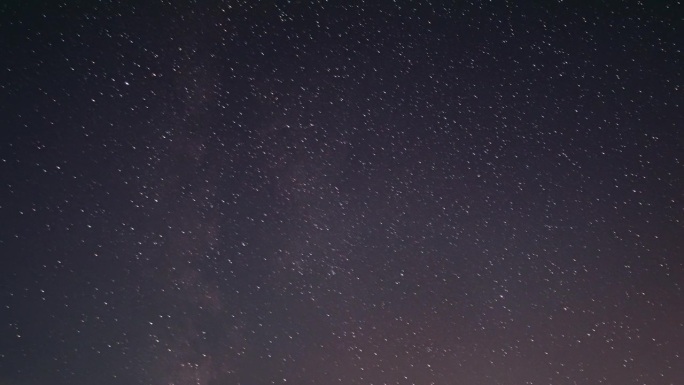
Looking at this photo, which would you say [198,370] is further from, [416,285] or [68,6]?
[68,6]

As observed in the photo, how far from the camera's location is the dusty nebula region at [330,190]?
67 cm

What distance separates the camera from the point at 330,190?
2.51ft

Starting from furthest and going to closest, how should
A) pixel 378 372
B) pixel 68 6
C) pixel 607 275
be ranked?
pixel 378 372, pixel 607 275, pixel 68 6

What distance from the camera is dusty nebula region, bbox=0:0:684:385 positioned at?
671 millimetres

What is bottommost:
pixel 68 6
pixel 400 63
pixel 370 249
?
pixel 370 249

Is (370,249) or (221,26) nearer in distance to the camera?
(221,26)

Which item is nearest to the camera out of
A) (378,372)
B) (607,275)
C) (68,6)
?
(68,6)

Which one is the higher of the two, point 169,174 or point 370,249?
point 169,174

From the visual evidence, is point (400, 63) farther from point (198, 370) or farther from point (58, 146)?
point (198, 370)

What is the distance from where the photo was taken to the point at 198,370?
3.02ft

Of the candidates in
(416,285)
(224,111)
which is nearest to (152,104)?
(224,111)

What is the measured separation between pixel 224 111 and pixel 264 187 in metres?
0.13

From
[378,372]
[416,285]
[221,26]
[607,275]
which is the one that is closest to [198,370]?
[378,372]

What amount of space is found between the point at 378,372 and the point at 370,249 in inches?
10.0
